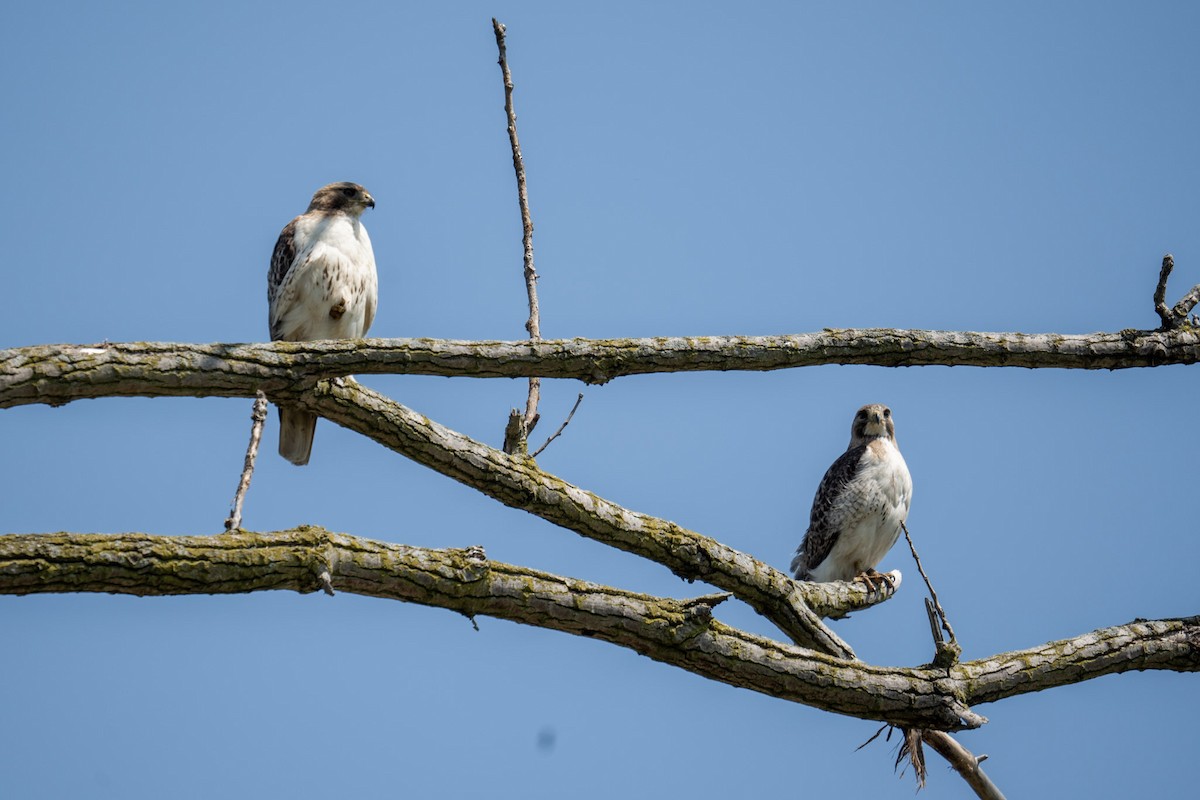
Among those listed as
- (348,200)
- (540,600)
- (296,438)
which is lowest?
(540,600)

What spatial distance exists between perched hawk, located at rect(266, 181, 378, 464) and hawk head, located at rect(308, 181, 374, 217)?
4.0 inches

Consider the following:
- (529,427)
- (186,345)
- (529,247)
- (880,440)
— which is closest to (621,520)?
(529,427)

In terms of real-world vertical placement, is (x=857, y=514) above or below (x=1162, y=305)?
below

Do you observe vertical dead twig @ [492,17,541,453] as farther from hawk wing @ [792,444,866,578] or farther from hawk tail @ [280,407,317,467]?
hawk wing @ [792,444,866,578]

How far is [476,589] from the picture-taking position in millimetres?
4547

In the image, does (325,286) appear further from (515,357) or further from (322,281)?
(515,357)

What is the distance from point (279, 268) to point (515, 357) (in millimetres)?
3672

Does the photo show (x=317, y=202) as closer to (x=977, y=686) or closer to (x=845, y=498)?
(x=845, y=498)

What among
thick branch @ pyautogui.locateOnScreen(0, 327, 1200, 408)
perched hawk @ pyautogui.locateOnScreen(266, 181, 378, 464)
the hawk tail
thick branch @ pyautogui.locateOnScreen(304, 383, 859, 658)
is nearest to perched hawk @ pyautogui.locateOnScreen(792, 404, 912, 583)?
thick branch @ pyautogui.locateOnScreen(0, 327, 1200, 408)

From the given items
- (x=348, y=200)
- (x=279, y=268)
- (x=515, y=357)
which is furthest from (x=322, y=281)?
(x=515, y=357)

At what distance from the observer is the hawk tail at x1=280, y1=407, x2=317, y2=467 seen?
7.57 m

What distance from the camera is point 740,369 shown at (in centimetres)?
561

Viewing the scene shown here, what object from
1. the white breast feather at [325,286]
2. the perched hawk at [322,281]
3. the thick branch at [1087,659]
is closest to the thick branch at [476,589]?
the thick branch at [1087,659]

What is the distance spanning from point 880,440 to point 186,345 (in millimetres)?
5947
